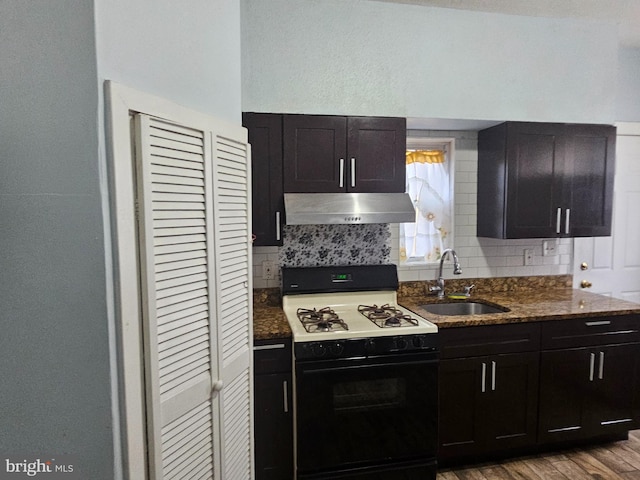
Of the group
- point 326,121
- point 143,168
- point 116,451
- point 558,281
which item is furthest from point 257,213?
point 558,281

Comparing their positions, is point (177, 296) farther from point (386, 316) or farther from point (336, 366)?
point (386, 316)

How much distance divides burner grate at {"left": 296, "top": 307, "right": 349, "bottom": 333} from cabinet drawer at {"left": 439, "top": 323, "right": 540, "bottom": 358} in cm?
62

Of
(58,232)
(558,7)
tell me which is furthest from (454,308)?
(58,232)

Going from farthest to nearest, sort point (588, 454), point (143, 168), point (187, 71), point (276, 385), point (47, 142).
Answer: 1. point (588, 454)
2. point (276, 385)
3. point (187, 71)
4. point (143, 168)
5. point (47, 142)

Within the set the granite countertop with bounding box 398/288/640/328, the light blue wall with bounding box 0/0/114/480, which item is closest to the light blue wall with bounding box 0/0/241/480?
the light blue wall with bounding box 0/0/114/480

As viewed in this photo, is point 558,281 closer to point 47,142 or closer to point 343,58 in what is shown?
point 343,58

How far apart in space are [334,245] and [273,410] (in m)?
1.16

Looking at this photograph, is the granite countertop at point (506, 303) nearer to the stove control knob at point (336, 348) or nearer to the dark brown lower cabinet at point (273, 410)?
the dark brown lower cabinet at point (273, 410)

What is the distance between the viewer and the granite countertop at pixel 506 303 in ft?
7.58

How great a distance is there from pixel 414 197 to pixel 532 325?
1198 millimetres

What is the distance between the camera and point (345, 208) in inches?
92.4

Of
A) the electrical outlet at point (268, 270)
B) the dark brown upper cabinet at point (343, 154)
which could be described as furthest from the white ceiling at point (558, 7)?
the electrical outlet at point (268, 270)

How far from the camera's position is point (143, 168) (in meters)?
1.03

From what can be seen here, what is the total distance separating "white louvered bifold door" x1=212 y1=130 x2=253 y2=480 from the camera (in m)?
1.38
